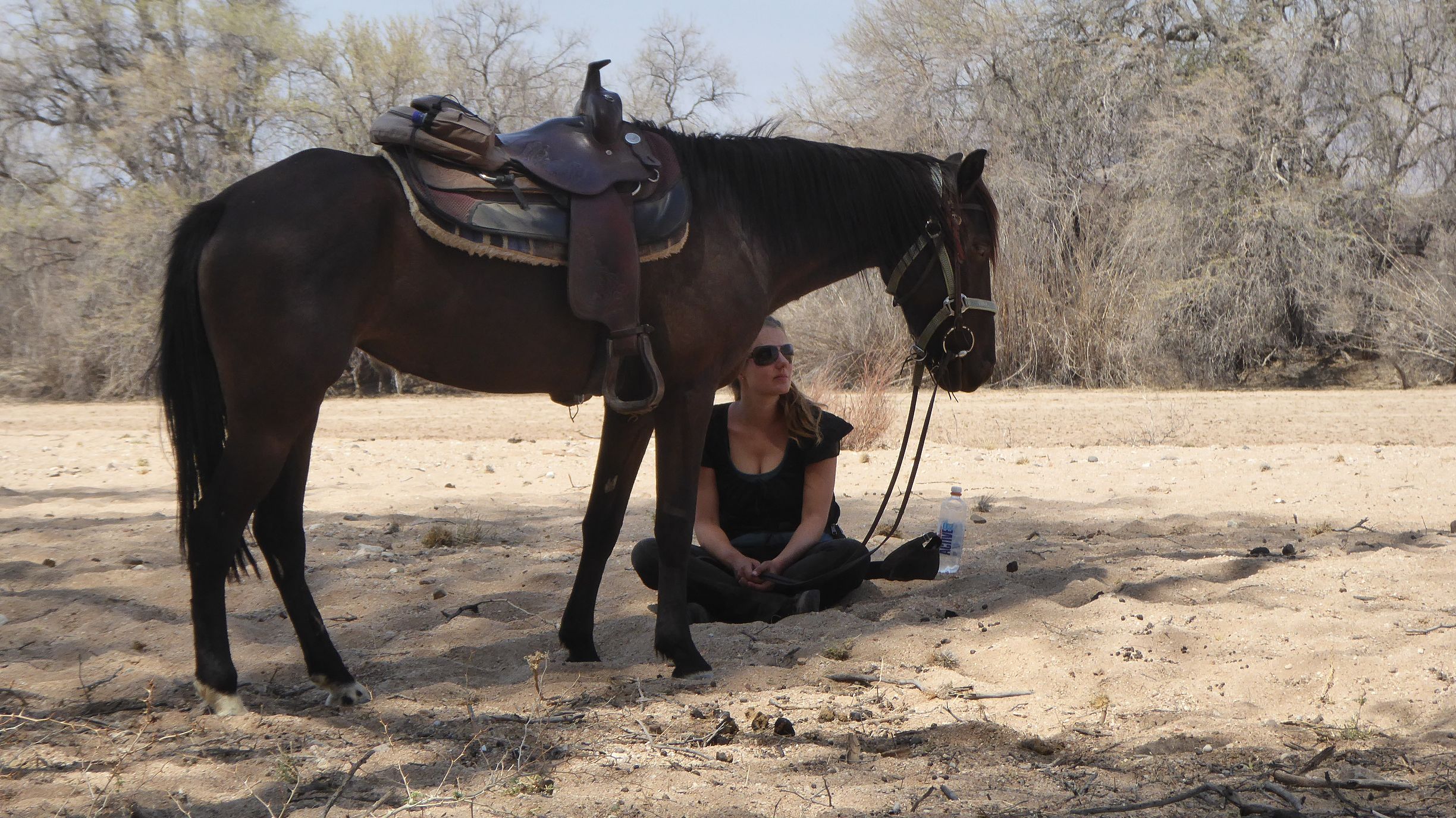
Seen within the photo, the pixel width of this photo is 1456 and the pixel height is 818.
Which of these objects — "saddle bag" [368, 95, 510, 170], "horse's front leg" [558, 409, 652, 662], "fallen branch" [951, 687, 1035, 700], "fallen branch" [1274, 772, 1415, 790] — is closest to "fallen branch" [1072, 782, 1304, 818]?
"fallen branch" [1274, 772, 1415, 790]

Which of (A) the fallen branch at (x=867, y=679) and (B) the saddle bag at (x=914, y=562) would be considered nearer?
(A) the fallen branch at (x=867, y=679)

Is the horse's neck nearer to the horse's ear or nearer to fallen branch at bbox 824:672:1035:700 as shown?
the horse's ear

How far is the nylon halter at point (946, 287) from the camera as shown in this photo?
164 inches

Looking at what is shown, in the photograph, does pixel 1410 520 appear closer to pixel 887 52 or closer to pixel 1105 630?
pixel 1105 630

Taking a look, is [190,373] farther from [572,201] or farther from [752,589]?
[752,589]

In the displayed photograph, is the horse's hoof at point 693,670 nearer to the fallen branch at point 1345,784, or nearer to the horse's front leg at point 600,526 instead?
the horse's front leg at point 600,526

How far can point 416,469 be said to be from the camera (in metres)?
8.45

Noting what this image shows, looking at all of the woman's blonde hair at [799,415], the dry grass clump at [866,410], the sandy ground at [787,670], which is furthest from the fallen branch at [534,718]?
the dry grass clump at [866,410]

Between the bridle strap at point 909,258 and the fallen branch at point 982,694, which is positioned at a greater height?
the bridle strap at point 909,258

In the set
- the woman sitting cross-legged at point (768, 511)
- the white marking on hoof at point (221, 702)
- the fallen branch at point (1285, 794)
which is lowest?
the fallen branch at point (1285, 794)

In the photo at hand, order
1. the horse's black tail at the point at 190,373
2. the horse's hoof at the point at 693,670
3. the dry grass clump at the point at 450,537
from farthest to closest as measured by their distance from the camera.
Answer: the dry grass clump at the point at 450,537, the horse's hoof at the point at 693,670, the horse's black tail at the point at 190,373

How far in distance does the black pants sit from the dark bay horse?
0.55m

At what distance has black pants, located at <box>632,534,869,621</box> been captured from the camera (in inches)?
176

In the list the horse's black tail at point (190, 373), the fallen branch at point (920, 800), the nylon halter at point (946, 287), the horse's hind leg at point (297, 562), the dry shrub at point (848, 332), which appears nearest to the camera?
the fallen branch at point (920, 800)
